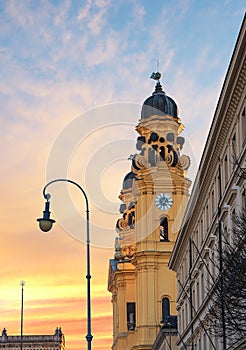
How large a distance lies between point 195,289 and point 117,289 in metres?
65.3

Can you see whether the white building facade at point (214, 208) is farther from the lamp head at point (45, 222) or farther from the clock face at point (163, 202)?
the clock face at point (163, 202)

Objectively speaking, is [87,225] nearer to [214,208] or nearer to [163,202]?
[214,208]

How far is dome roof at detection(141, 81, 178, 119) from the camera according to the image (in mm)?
106500

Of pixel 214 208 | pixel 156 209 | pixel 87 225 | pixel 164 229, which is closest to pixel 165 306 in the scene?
pixel 164 229

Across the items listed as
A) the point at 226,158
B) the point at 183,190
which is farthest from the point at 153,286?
the point at 226,158

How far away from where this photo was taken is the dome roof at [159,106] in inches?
4193

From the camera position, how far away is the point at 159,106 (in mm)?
107438

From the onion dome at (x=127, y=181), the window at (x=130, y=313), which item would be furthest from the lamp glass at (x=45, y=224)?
the onion dome at (x=127, y=181)

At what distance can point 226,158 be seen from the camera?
42.9m

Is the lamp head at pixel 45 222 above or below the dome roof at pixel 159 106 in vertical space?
below

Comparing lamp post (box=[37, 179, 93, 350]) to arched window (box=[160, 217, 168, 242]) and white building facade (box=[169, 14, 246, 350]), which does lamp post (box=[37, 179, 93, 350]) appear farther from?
arched window (box=[160, 217, 168, 242])

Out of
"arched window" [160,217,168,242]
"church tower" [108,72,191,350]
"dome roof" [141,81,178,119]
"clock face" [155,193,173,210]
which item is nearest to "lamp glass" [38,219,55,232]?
"church tower" [108,72,191,350]

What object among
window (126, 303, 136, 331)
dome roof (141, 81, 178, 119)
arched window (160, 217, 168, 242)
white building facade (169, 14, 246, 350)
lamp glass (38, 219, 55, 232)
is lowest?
lamp glass (38, 219, 55, 232)

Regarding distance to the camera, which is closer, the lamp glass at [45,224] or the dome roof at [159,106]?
the lamp glass at [45,224]
